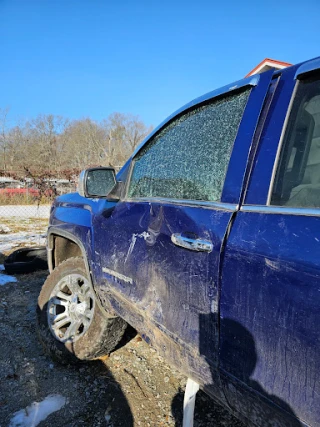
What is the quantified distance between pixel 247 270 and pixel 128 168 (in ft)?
4.49

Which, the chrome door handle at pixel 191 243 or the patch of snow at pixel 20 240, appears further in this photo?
the patch of snow at pixel 20 240

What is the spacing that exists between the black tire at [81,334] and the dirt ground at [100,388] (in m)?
0.17

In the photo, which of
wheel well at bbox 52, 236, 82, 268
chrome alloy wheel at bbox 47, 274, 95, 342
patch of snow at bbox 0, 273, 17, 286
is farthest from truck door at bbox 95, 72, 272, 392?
patch of snow at bbox 0, 273, 17, 286

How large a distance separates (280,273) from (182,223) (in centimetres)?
54

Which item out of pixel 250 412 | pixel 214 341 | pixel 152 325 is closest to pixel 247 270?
pixel 214 341

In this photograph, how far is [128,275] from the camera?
1.75m

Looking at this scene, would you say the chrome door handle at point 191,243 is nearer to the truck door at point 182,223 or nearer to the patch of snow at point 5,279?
the truck door at point 182,223

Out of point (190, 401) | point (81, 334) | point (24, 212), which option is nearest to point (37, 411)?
point (81, 334)

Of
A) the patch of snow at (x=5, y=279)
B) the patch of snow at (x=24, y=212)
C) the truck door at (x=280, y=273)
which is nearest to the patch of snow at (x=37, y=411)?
the truck door at (x=280, y=273)

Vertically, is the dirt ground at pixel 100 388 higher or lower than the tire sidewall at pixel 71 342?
lower

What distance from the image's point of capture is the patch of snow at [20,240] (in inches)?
257

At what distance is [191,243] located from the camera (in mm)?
1287

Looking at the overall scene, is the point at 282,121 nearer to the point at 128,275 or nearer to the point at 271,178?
the point at 271,178

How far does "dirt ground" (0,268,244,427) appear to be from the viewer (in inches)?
77.2
